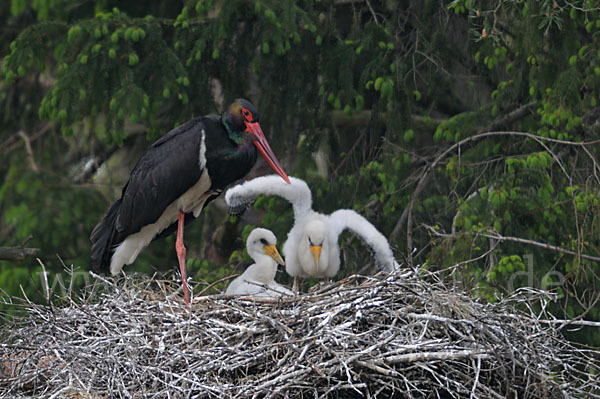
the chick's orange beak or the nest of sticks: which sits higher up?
the nest of sticks

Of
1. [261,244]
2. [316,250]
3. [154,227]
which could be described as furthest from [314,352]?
[154,227]

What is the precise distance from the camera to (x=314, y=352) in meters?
3.61

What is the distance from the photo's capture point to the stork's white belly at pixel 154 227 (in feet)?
17.3

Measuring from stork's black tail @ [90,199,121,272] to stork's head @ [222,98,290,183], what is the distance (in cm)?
83

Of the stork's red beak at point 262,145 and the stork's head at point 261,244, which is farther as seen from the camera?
the stork's head at point 261,244

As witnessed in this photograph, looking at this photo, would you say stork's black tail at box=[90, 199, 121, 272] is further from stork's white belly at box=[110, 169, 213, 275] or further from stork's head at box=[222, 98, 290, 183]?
stork's head at box=[222, 98, 290, 183]

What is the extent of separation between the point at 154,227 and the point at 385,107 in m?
1.94

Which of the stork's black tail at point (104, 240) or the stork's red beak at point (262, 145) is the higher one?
the stork's red beak at point (262, 145)

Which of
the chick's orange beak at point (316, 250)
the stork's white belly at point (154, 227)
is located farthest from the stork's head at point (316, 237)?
the stork's white belly at point (154, 227)

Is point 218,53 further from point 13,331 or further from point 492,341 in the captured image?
point 492,341

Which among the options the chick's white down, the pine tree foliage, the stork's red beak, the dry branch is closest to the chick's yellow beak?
the chick's white down

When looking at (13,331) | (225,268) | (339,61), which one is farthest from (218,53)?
(13,331)

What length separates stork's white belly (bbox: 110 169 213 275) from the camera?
5277mm

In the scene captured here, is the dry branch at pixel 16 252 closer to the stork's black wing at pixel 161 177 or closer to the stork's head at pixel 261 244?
the stork's black wing at pixel 161 177
